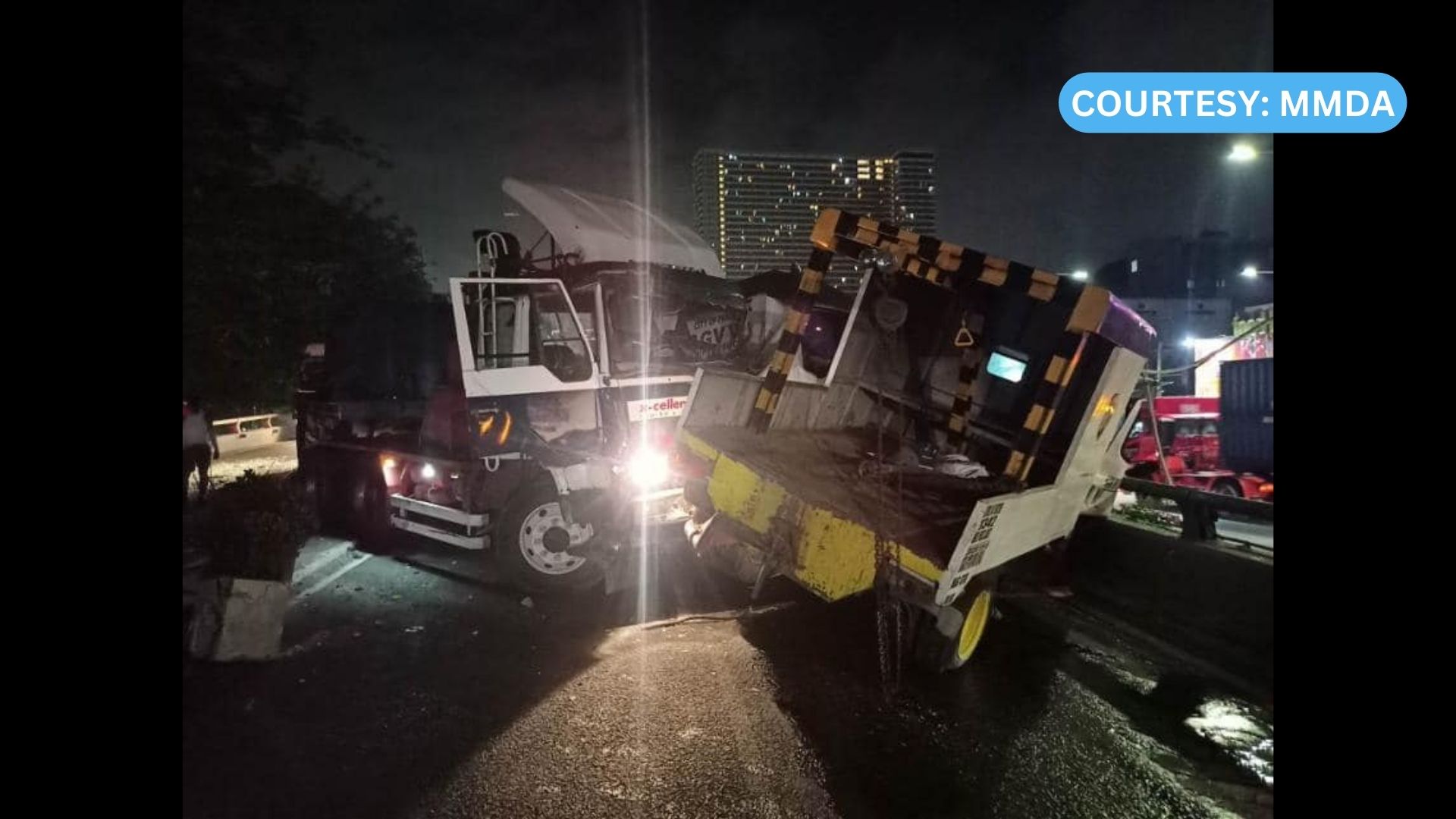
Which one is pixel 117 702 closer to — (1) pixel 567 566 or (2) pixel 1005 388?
(1) pixel 567 566

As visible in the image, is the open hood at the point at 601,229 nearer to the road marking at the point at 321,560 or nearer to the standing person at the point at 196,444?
the road marking at the point at 321,560

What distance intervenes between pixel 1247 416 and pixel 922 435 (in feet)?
23.2

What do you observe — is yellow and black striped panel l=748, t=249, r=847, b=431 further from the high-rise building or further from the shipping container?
the high-rise building

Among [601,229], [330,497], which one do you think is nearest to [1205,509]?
[601,229]

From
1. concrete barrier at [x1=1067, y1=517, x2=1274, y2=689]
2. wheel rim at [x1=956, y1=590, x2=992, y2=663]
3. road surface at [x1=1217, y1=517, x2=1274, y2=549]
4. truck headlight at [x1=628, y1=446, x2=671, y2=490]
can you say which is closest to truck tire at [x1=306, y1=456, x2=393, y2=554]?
truck headlight at [x1=628, y1=446, x2=671, y2=490]

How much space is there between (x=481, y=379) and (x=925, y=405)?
14.3 ft

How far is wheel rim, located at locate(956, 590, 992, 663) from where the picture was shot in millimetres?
4168

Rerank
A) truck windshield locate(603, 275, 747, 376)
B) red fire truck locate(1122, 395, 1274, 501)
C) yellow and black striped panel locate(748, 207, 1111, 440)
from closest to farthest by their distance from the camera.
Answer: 1. yellow and black striped panel locate(748, 207, 1111, 440)
2. truck windshield locate(603, 275, 747, 376)
3. red fire truck locate(1122, 395, 1274, 501)

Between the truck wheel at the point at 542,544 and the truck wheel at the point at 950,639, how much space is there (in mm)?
2781

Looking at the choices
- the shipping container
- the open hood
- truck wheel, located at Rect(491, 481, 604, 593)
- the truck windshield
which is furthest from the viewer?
the shipping container

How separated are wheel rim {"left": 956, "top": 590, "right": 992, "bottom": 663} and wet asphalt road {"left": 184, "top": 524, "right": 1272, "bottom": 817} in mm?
138

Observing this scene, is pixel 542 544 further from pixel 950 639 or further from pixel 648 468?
pixel 950 639

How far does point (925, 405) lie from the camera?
7.06m

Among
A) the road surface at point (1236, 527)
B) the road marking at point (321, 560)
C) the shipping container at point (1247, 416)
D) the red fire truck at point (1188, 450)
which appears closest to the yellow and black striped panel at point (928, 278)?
the road surface at point (1236, 527)
